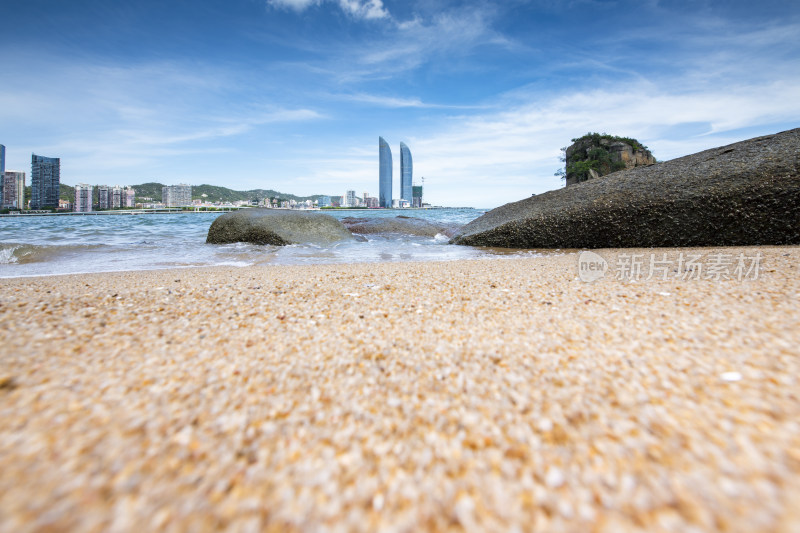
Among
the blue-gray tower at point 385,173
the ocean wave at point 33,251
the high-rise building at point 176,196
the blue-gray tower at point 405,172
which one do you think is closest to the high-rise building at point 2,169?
the high-rise building at point 176,196

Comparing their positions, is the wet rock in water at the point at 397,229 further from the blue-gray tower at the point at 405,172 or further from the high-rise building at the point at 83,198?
the blue-gray tower at the point at 405,172

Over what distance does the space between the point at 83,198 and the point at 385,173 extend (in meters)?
91.3

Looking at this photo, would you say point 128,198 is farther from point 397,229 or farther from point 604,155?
point 604,155

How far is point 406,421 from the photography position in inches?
51.5

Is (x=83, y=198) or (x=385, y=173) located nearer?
(x=83, y=198)

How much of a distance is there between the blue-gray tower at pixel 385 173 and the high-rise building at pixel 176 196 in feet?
193

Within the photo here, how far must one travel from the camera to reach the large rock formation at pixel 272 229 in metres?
10.2

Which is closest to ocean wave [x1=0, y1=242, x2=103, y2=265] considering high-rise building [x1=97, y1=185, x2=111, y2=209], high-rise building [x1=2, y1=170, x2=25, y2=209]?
high-rise building [x1=2, y1=170, x2=25, y2=209]

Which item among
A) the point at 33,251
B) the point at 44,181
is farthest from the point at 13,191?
the point at 33,251

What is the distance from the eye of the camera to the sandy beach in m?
0.91

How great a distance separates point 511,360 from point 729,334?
1.22m

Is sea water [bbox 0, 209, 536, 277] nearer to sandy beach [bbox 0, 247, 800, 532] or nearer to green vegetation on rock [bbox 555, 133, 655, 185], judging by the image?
sandy beach [bbox 0, 247, 800, 532]

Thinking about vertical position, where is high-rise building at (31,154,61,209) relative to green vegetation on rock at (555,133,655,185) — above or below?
above

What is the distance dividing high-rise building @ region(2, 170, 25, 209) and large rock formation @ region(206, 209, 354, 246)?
64.3 m
